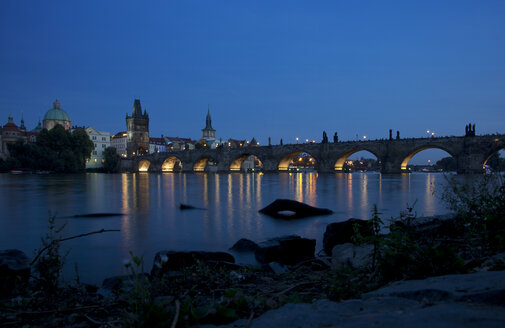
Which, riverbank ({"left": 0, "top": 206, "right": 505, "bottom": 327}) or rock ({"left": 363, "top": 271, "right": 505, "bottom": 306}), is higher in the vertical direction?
rock ({"left": 363, "top": 271, "right": 505, "bottom": 306})

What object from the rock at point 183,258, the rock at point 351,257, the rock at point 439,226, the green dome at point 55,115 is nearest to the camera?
the rock at point 351,257

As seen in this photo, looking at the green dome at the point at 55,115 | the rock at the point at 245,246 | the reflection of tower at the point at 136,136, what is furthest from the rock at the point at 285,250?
the green dome at the point at 55,115

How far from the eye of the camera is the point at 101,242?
719 centimetres

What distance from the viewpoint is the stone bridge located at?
158ft

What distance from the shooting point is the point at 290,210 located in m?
11.5

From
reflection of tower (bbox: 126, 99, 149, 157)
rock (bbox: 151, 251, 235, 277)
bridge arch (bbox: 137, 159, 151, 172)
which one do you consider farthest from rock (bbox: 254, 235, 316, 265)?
reflection of tower (bbox: 126, 99, 149, 157)

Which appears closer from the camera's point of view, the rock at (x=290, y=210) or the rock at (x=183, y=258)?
the rock at (x=183, y=258)

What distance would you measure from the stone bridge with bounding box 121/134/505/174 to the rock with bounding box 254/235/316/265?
4427cm

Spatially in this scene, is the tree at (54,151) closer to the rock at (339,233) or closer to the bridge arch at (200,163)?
the bridge arch at (200,163)

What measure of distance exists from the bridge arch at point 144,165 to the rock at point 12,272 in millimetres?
102578

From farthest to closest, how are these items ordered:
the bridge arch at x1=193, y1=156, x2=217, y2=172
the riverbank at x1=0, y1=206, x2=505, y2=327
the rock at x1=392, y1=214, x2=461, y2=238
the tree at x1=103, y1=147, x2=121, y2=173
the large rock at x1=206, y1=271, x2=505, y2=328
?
the bridge arch at x1=193, y1=156, x2=217, y2=172
the tree at x1=103, y1=147, x2=121, y2=173
the rock at x1=392, y1=214, x2=461, y2=238
the riverbank at x1=0, y1=206, x2=505, y2=327
the large rock at x1=206, y1=271, x2=505, y2=328

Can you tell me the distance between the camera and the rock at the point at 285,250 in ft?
18.4

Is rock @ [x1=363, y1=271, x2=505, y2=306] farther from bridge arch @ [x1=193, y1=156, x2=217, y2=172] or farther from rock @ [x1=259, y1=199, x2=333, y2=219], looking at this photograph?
bridge arch @ [x1=193, y1=156, x2=217, y2=172]

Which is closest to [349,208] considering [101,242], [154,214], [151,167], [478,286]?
[154,214]
